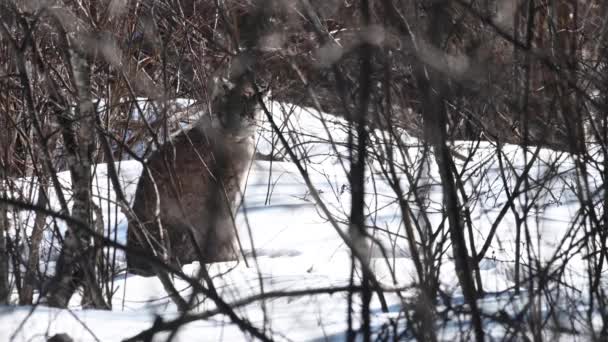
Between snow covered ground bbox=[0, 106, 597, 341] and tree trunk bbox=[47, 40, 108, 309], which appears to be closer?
snow covered ground bbox=[0, 106, 597, 341]

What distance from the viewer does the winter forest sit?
221 cm

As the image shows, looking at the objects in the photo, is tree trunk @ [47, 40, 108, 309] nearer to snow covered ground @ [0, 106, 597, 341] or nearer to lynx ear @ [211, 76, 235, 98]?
snow covered ground @ [0, 106, 597, 341]

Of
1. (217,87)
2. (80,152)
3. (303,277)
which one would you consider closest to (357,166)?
(303,277)

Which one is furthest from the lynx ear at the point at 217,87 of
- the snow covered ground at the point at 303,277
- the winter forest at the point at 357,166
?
the snow covered ground at the point at 303,277

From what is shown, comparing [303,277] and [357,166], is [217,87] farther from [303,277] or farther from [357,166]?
[357,166]

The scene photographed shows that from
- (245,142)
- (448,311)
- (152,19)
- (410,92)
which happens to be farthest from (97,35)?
(448,311)

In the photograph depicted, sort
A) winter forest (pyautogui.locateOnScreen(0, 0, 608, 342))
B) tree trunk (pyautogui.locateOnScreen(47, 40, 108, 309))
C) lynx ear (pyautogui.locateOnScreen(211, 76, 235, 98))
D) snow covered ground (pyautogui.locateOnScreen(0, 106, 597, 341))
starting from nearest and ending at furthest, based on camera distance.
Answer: winter forest (pyautogui.locateOnScreen(0, 0, 608, 342)) → snow covered ground (pyautogui.locateOnScreen(0, 106, 597, 341)) → tree trunk (pyautogui.locateOnScreen(47, 40, 108, 309)) → lynx ear (pyautogui.locateOnScreen(211, 76, 235, 98))

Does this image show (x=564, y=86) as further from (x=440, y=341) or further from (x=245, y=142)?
(x=245, y=142)

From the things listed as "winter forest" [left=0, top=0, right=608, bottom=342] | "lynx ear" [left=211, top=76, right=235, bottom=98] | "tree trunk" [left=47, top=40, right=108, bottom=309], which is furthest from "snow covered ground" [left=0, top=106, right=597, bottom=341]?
"lynx ear" [left=211, top=76, right=235, bottom=98]

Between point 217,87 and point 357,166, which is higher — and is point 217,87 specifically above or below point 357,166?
above

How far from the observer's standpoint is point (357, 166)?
1.99m

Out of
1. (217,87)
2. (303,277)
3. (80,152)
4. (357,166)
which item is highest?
(217,87)

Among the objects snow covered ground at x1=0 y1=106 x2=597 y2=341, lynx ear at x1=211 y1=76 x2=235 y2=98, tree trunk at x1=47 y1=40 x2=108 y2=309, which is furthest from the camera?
lynx ear at x1=211 y1=76 x2=235 y2=98

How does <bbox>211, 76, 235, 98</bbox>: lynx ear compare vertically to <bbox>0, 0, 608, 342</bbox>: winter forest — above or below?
above
